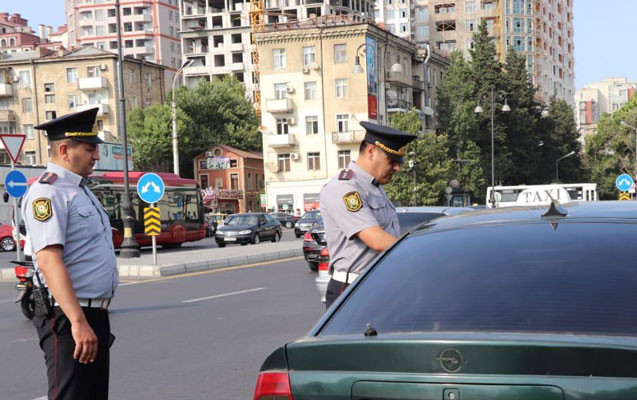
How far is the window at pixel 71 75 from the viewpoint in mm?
80688

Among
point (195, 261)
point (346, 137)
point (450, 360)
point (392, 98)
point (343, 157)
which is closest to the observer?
point (450, 360)

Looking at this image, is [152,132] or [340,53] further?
[152,132]

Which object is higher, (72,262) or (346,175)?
(346,175)

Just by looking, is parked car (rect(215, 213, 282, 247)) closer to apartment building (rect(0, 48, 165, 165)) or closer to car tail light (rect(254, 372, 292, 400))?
car tail light (rect(254, 372, 292, 400))

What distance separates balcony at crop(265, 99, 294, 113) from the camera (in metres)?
69.6

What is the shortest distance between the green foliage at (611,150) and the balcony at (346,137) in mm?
31206

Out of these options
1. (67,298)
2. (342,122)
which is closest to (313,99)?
(342,122)

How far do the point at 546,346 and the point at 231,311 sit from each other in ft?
31.9

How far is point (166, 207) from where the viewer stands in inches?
1297

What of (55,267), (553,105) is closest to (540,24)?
→ (553,105)

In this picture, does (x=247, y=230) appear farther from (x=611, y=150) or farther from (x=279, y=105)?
(x=611, y=150)

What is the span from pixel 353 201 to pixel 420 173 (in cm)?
5784

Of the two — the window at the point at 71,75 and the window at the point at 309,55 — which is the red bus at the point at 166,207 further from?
the window at the point at 71,75

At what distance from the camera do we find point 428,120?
8112 cm
